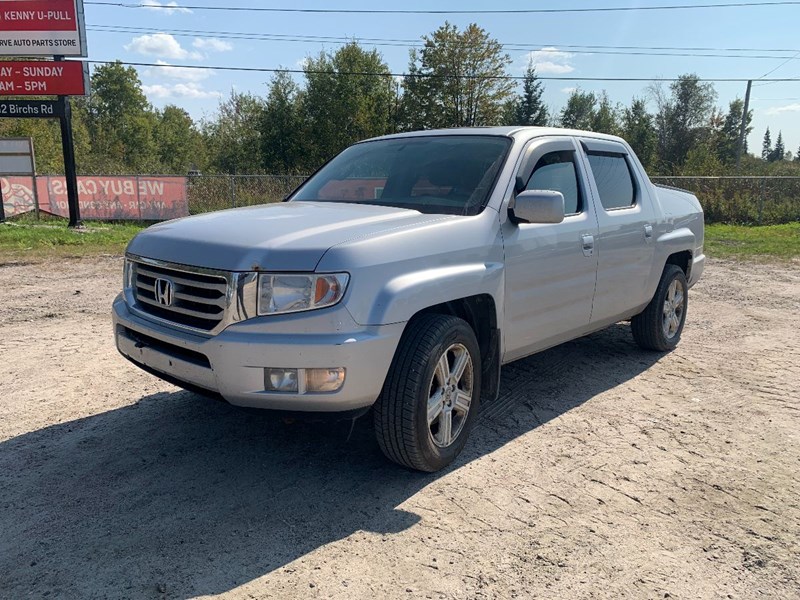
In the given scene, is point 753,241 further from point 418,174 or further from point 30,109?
point 30,109

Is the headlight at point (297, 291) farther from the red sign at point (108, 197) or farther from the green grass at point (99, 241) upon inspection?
the red sign at point (108, 197)

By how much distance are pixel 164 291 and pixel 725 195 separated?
22.2 meters

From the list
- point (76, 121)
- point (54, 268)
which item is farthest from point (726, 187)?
point (76, 121)

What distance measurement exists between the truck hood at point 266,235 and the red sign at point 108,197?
17.2 meters

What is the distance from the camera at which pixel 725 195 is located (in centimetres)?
2158

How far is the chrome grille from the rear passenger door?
284cm

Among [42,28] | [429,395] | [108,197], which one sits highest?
[42,28]

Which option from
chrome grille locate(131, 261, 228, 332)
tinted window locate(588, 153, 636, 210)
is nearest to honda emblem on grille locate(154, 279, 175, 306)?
chrome grille locate(131, 261, 228, 332)

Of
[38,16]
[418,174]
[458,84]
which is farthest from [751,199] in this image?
[458,84]

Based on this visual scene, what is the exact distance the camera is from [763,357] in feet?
19.4

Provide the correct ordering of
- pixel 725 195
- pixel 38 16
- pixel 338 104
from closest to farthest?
pixel 38 16 < pixel 725 195 < pixel 338 104

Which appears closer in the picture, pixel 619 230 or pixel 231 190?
pixel 619 230

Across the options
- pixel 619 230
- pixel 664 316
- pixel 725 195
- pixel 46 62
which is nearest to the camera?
pixel 619 230

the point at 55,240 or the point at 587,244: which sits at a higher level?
the point at 587,244
